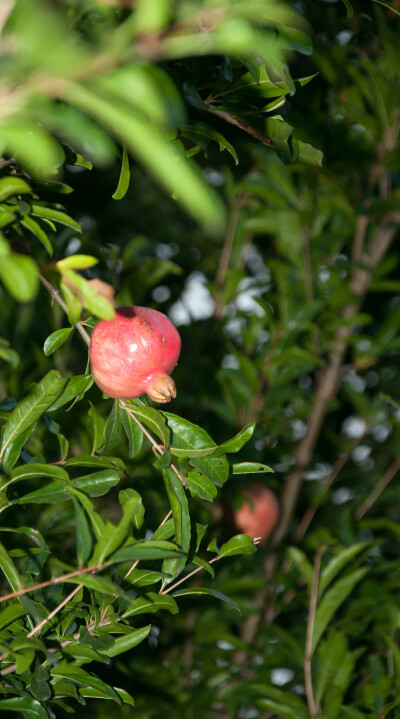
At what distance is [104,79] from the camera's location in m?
0.32

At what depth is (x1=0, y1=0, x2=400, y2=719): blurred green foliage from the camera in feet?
2.16

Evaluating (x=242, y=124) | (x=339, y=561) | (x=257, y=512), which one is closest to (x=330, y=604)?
(x=339, y=561)

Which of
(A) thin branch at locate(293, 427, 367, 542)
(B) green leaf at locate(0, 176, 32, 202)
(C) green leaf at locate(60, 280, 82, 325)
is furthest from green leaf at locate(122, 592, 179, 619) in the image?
(A) thin branch at locate(293, 427, 367, 542)

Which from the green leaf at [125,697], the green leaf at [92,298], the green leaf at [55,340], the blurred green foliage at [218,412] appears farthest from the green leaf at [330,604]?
the green leaf at [92,298]

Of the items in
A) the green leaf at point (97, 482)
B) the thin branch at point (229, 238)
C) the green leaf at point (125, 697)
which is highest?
the green leaf at point (97, 482)

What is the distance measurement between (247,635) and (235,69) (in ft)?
4.18

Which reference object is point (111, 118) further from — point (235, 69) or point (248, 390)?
point (248, 390)

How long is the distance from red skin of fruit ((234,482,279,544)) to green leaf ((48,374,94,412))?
0.77 meters

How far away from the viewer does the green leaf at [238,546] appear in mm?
752

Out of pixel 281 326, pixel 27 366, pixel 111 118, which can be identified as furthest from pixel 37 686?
pixel 281 326

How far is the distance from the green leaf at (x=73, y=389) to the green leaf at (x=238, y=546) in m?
0.24

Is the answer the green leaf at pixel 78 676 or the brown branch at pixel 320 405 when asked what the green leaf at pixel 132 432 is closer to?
the green leaf at pixel 78 676

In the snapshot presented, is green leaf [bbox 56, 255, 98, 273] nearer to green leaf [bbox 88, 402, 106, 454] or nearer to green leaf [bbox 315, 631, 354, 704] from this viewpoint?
green leaf [bbox 88, 402, 106, 454]

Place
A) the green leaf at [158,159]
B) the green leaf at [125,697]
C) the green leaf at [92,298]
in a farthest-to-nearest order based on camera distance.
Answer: the green leaf at [125,697] < the green leaf at [92,298] < the green leaf at [158,159]
